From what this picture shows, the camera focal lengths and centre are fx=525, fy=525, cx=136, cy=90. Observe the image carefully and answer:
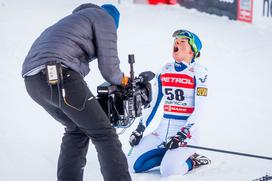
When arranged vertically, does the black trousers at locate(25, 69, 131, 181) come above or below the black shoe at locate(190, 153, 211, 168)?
above

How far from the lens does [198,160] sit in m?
4.42

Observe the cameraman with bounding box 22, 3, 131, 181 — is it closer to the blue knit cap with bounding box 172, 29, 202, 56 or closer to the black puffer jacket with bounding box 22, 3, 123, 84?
the black puffer jacket with bounding box 22, 3, 123, 84

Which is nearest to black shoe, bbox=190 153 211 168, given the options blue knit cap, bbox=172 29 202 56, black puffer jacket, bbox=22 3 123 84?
blue knit cap, bbox=172 29 202 56

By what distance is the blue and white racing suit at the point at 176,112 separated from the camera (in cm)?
429

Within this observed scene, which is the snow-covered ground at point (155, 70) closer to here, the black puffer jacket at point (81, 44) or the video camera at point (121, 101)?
the video camera at point (121, 101)

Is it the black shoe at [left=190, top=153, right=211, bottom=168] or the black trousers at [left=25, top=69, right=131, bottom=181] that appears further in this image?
the black shoe at [left=190, top=153, right=211, bottom=168]

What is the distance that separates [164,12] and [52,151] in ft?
25.2

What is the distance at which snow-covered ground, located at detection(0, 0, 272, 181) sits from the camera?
14.8ft

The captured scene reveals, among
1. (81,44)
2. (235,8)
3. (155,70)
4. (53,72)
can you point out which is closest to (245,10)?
(235,8)

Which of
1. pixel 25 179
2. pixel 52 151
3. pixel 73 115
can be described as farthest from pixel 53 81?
pixel 52 151

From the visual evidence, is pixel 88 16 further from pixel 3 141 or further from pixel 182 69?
pixel 3 141

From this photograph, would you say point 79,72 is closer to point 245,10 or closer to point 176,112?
point 176,112

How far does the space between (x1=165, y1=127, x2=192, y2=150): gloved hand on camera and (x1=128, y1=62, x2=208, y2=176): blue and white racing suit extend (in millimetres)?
55

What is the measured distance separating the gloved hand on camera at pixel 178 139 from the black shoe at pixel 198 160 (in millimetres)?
235
